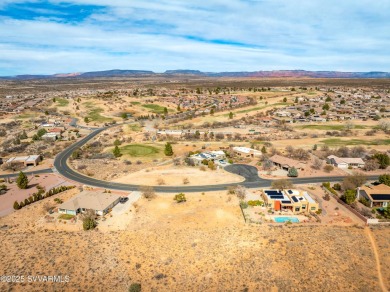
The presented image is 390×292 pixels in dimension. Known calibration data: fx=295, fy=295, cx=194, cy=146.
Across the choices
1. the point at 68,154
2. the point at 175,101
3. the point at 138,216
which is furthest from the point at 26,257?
the point at 175,101

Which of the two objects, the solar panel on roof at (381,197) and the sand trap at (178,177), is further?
the sand trap at (178,177)

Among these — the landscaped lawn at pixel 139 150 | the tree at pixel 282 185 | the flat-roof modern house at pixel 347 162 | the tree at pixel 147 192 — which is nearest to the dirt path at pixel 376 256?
the tree at pixel 282 185

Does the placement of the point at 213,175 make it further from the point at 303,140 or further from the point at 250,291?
the point at 303,140

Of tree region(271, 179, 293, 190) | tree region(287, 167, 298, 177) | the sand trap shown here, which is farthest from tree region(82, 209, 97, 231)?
tree region(287, 167, 298, 177)

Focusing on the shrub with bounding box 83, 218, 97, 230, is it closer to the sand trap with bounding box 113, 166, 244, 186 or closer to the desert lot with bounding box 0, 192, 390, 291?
the desert lot with bounding box 0, 192, 390, 291

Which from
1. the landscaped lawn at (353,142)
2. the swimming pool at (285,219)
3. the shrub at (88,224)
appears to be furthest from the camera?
the landscaped lawn at (353,142)

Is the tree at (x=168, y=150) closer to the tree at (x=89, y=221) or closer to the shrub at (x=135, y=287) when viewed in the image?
the tree at (x=89, y=221)
